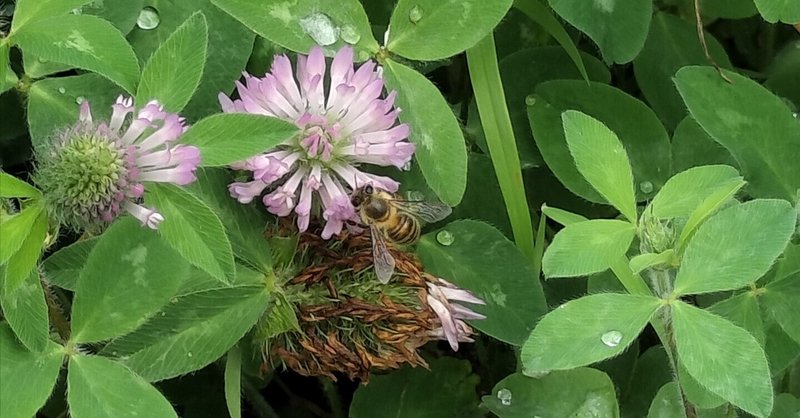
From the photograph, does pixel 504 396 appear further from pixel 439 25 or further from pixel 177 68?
pixel 177 68

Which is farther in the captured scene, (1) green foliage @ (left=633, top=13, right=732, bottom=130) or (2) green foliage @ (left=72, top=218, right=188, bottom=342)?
(1) green foliage @ (left=633, top=13, right=732, bottom=130)

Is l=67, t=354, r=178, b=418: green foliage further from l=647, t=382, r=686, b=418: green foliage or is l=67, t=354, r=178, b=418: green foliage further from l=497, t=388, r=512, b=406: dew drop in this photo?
l=647, t=382, r=686, b=418: green foliage

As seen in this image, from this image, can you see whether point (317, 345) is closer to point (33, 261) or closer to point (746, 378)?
point (33, 261)

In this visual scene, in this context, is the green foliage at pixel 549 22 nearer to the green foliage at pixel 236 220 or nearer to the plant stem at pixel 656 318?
the plant stem at pixel 656 318

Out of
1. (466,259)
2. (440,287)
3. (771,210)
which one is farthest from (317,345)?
(771,210)

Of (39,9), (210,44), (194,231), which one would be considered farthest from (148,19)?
(194,231)

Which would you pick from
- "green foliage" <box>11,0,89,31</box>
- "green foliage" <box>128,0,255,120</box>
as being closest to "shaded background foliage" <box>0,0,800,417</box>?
"green foliage" <box>128,0,255,120</box>
